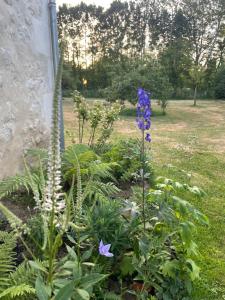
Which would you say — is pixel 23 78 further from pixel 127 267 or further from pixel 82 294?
pixel 82 294

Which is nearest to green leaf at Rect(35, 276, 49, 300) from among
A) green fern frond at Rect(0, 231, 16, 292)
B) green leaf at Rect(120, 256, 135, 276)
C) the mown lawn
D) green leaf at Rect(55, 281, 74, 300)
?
green leaf at Rect(55, 281, 74, 300)

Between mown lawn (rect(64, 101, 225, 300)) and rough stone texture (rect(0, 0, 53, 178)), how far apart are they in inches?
58.0

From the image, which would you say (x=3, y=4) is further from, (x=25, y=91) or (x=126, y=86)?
(x=126, y=86)

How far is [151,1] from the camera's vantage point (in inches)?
1282

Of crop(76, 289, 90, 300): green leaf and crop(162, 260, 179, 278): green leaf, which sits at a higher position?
crop(76, 289, 90, 300): green leaf

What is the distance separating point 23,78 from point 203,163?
4.65 metres

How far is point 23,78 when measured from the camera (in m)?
3.89

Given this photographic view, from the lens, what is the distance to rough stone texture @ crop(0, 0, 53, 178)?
3.57 meters

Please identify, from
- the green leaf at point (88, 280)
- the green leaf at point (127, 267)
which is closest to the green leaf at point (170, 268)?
the green leaf at point (127, 267)

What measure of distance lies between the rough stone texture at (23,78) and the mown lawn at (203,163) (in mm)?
1472

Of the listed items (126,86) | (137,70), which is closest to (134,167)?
(126,86)

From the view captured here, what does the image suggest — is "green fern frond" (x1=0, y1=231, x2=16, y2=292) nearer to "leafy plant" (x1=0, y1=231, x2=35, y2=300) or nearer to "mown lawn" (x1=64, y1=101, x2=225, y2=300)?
"leafy plant" (x1=0, y1=231, x2=35, y2=300)

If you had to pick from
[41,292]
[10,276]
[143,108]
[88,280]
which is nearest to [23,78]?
[143,108]

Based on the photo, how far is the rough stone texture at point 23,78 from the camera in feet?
11.7
